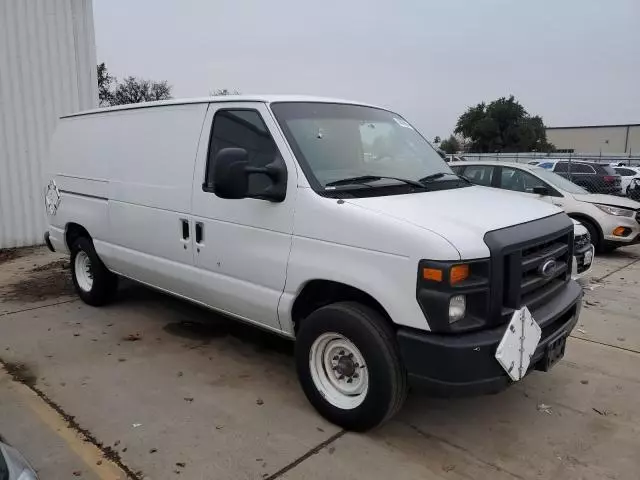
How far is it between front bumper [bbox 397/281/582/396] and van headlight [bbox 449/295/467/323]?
0.33ft

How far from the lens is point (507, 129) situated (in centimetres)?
6334

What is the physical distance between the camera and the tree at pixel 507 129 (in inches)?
2466

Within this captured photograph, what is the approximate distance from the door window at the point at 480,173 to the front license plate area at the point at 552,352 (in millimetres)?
6565

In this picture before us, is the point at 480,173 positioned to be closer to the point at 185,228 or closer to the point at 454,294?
the point at 185,228

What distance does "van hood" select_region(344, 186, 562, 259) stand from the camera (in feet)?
9.77

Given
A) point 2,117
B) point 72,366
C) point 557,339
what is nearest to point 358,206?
point 557,339

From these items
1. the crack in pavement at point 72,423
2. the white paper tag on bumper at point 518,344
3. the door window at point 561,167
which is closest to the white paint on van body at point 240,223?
the white paper tag on bumper at point 518,344

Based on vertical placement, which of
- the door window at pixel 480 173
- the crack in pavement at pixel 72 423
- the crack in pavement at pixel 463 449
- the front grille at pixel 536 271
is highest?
the door window at pixel 480 173

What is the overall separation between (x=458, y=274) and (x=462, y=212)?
0.56 metres

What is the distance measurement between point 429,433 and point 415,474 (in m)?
0.48

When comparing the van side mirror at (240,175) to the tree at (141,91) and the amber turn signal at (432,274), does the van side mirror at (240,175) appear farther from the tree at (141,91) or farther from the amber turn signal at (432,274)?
the tree at (141,91)

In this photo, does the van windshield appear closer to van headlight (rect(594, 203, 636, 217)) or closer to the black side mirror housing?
the black side mirror housing

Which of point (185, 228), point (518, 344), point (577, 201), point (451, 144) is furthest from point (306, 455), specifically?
point (451, 144)

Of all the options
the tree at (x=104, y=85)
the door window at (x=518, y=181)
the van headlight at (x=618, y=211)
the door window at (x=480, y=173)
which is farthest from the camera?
the tree at (x=104, y=85)
